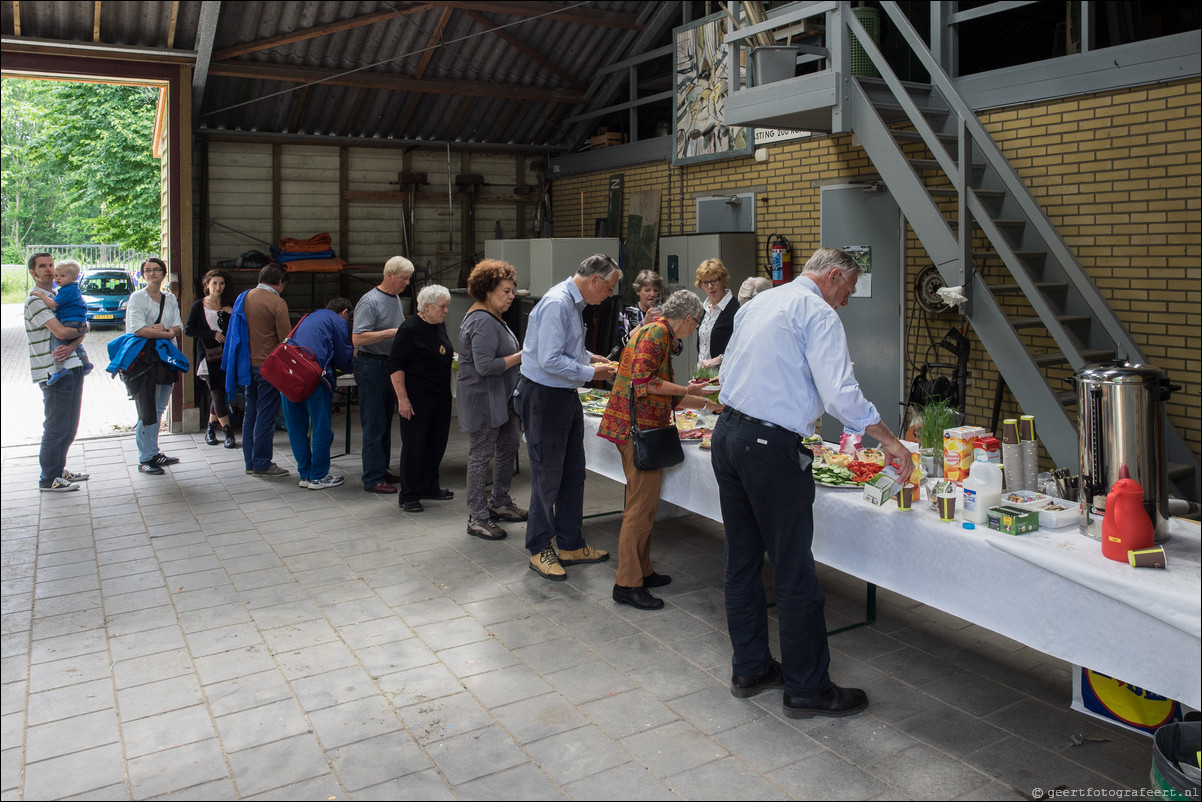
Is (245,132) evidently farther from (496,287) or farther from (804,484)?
(804,484)

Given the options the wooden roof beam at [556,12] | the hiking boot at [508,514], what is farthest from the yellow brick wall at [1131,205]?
the wooden roof beam at [556,12]

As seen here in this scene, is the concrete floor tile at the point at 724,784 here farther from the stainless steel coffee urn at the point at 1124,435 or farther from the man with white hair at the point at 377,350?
the man with white hair at the point at 377,350

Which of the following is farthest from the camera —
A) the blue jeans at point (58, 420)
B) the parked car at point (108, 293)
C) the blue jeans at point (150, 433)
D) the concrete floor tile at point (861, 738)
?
the parked car at point (108, 293)

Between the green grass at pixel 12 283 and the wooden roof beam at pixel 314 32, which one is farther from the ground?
the wooden roof beam at pixel 314 32

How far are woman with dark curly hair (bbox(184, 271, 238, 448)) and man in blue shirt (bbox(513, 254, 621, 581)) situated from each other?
543 cm

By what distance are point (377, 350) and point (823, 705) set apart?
16.1ft

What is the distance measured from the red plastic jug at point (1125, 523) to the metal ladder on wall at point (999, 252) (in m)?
2.79

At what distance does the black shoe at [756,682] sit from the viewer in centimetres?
397

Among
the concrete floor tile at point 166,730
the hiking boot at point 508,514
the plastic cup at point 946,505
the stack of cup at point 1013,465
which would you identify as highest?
the stack of cup at point 1013,465

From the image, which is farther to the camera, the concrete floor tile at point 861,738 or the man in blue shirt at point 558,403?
the man in blue shirt at point 558,403

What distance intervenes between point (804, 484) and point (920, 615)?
175 centimetres

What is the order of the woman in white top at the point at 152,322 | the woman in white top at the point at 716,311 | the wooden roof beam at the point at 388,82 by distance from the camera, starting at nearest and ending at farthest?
the woman in white top at the point at 716,311
the woman in white top at the point at 152,322
the wooden roof beam at the point at 388,82

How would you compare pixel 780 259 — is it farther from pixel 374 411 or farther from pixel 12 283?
pixel 12 283

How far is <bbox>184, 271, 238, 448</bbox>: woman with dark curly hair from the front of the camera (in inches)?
381
